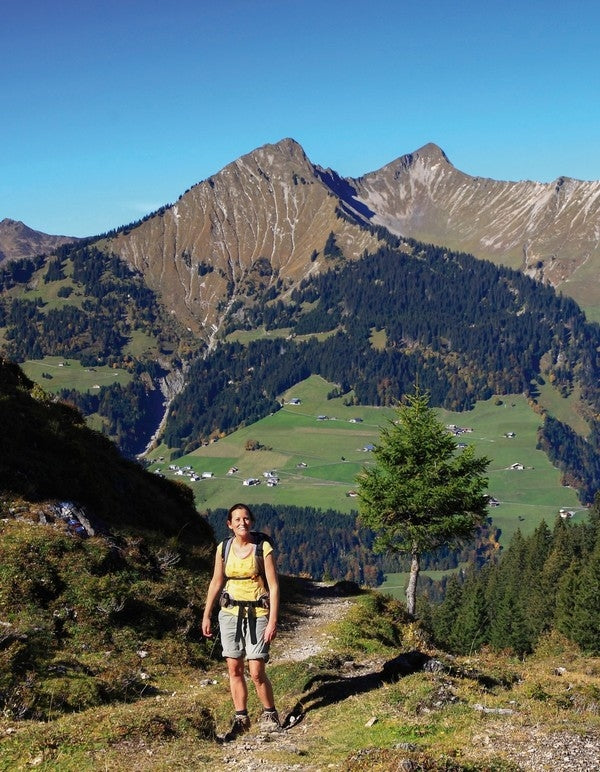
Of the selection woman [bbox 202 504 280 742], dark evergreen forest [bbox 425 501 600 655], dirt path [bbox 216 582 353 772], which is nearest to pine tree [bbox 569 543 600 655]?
dark evergreen forest [bbox 425 501 600 655]

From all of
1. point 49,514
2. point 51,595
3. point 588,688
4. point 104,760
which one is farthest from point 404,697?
point 49,514

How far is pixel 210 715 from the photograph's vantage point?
52.1ft

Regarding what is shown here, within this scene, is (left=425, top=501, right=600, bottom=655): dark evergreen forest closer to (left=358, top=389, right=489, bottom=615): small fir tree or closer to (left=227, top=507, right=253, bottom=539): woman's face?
(left=358, top=389, right=489, bottom=615): small fir tree

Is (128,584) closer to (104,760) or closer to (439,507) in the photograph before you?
(104,760)

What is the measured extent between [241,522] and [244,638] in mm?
2387

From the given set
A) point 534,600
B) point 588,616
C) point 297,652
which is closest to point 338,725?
point 297,652

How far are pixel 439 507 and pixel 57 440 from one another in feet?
61.8

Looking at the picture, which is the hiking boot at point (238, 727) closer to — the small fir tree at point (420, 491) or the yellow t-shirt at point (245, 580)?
the yellow t-shirt at point (245, 580)

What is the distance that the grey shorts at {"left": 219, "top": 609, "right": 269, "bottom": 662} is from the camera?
14.2 meters

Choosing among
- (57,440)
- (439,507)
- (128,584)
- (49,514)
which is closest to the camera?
(128,584)

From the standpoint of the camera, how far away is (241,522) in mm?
14039

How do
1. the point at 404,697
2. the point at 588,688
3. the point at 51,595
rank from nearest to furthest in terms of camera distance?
the point at 404,697 → the point at 588,688 → the point at 51,595

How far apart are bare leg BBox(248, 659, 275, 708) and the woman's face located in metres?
2.53

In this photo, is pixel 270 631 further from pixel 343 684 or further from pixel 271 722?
pixel 343 684
